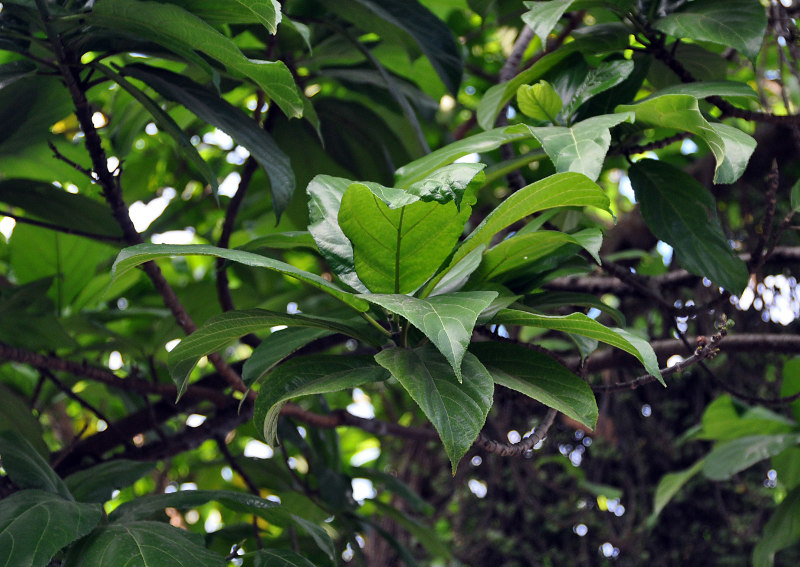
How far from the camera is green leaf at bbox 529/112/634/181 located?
2.10 feet

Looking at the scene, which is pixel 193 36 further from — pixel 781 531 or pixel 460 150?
pixel 781 531

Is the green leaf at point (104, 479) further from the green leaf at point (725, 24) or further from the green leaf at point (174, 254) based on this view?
the green leaf at point (725, 24)

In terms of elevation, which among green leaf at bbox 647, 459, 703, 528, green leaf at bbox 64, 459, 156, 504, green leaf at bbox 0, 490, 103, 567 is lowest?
green leaf at bbox 647, 459, 703, 528

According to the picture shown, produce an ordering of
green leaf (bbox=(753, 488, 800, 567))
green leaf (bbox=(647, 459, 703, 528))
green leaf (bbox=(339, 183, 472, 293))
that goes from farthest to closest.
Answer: green leaf (bbox=(647, 459, 703, 528))
green leaf (bbox=(753, 488, 800, 567))
green leaf (bbox=(339, 183, 472, 293))

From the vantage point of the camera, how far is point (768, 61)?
1.84 meters

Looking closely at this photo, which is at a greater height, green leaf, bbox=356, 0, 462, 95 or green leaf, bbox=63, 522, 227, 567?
green leaf, bbox=356, 0, 462, 95

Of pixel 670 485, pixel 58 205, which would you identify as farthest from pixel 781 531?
pixel 58 205

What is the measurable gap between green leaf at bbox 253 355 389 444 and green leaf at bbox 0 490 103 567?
0.20m

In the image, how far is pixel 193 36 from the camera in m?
0.69

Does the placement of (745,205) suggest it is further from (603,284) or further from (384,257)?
(384,257)

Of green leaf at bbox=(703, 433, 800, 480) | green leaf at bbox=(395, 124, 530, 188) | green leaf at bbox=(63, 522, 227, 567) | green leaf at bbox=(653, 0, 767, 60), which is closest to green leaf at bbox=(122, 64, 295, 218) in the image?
green leaf at bbox=(395, 124, 530, 188)

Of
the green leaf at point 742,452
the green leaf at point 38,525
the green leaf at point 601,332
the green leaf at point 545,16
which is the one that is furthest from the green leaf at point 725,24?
the green leaf at point 38,525

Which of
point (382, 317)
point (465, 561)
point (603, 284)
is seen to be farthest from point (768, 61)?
point (382, 317)

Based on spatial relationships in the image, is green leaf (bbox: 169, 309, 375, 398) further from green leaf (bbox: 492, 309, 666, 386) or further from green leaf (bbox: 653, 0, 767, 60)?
green leaf (bbox: 653, 0, 767, 60)
